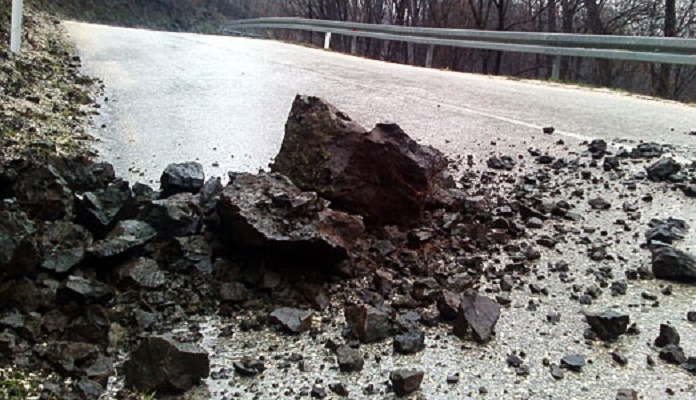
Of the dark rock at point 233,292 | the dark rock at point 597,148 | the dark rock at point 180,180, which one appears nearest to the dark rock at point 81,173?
the dark rock at point 180,180

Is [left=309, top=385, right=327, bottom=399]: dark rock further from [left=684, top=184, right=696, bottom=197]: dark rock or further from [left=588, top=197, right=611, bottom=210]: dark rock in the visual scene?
[left=684, top=184, right=696, bottom=197]: dark rock

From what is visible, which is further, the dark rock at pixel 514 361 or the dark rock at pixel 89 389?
the dark rock at pixel 514 361

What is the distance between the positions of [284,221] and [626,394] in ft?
4.56

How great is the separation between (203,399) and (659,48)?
9.54m

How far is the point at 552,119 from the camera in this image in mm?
5633

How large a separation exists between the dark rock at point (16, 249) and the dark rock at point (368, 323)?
3.74 feet

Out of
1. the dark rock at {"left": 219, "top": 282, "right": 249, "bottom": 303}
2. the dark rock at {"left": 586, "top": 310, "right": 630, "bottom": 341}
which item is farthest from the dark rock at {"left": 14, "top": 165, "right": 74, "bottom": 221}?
the dark rock at {"left": 586, "top": 310, "right": 630, "bottom": 341}

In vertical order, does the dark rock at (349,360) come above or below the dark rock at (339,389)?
above

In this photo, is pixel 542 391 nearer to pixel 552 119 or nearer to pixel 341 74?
pixel 552 119

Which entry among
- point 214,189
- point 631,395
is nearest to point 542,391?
point 631,395

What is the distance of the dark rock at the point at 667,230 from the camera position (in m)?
2.82

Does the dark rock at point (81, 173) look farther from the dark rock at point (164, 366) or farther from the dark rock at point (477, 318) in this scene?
the dark rock at point (477, 318)

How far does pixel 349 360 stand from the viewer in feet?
6.55

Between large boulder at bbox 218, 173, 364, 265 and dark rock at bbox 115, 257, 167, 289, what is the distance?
1.11 feet
